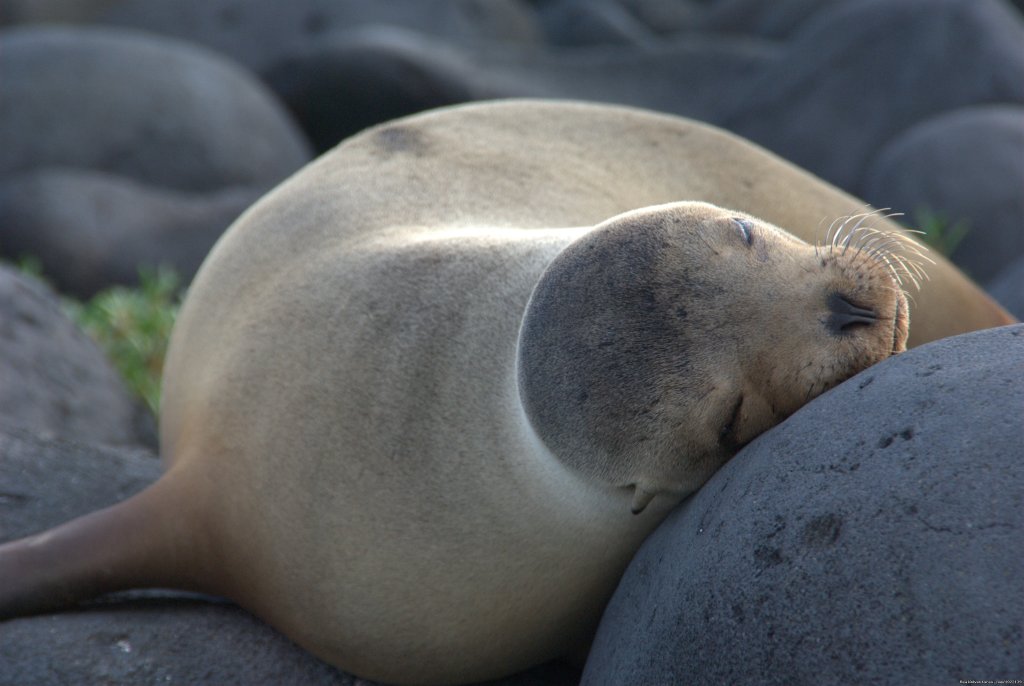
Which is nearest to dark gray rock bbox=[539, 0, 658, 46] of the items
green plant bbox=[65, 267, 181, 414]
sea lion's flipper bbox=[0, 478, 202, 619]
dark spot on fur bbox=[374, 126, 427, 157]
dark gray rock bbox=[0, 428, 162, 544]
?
green plant bbox=[65, 267, 181, 414]

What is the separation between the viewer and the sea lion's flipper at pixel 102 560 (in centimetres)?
317

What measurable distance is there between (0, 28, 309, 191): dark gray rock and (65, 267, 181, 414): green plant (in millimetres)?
2638

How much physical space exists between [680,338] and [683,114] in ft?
26.0

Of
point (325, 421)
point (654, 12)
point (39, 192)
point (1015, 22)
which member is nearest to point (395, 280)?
point (325, 421)

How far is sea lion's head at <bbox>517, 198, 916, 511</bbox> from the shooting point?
8.13ft

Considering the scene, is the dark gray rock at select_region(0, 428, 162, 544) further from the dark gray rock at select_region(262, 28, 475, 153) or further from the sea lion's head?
the dark gray rock at select_region(262, 28, 475, 153)

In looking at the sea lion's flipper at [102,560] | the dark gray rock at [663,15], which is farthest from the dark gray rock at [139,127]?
the dark gray rock at [663,15]

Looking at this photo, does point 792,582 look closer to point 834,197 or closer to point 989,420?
point 989,420

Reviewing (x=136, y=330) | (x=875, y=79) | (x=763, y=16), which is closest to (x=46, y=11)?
(x=763, y=16)

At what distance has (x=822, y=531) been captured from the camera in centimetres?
223

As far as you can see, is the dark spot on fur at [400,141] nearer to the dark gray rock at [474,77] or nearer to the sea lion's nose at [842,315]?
the sea lion's nose at [842,315]

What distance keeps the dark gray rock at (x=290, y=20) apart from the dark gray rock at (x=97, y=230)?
4.29m

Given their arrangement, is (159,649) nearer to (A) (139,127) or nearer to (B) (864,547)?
(B) (864,547)

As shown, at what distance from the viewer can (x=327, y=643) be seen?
299 cm
